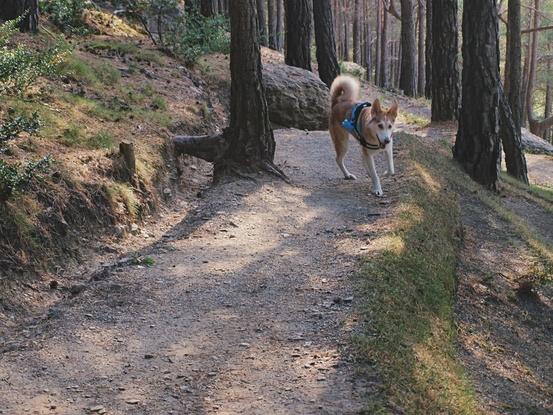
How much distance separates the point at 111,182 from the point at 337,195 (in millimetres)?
3057

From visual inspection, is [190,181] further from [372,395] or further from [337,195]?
[372,395]

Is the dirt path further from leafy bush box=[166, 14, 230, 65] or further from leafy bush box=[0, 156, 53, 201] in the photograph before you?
leafy bush box=[166, 14, 230, 65]

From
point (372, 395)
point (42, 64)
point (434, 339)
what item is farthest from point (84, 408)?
point (42, 64)

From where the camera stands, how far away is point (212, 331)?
210 inches

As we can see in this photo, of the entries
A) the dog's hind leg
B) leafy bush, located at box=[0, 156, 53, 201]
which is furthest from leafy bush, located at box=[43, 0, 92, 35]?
leafy bush, located at box=[0, 156, 53, 201]

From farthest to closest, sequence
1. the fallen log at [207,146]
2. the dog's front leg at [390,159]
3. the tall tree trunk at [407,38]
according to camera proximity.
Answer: the tall tree trunk at [407,38] → the fallen log at [207,146] → the dog's front leg at [390,159]

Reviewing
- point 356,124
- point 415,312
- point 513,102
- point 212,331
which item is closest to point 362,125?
point 356,124

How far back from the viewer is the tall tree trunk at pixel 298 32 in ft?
→ 56.2

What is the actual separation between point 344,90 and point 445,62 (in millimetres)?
7840

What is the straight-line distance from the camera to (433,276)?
699 cm

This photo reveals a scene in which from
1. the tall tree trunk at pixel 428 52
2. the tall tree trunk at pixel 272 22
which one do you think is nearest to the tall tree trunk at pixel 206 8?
the tall tree trunk at pixel 428 52

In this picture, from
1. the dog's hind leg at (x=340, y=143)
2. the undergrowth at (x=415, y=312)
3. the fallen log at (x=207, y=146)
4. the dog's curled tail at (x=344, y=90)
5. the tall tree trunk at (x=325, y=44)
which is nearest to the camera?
the undergrowth at (x=415, y=312)

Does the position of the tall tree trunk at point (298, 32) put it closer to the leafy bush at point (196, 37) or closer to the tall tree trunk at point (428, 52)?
the leafy bush at point (196, 37)

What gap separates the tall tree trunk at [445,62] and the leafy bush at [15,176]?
12.7 m
